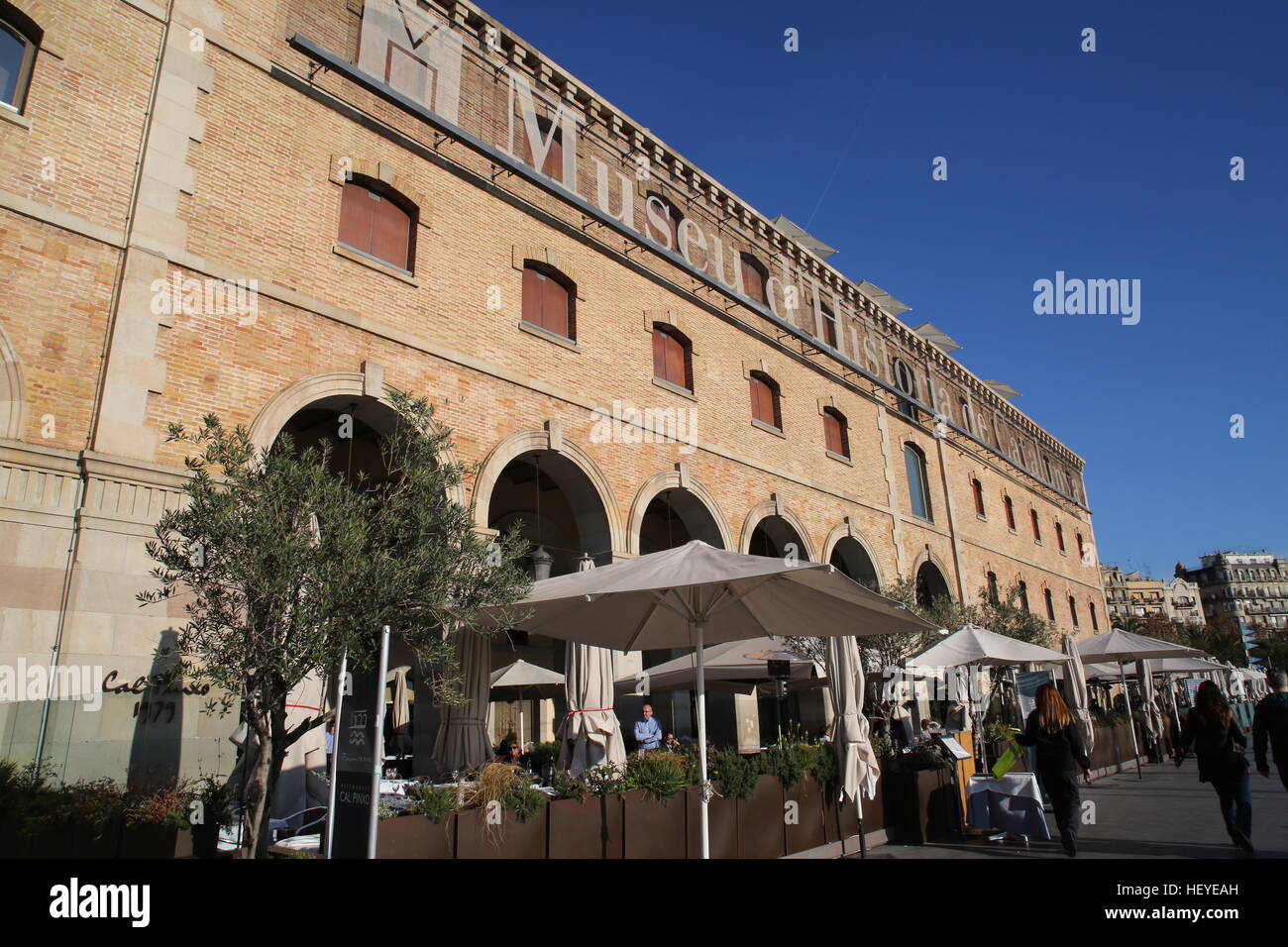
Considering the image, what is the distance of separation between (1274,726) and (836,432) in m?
15.1

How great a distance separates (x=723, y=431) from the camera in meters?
17.5

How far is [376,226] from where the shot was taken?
12461 millimetres

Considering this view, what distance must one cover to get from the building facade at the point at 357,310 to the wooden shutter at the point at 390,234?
0.17 feet

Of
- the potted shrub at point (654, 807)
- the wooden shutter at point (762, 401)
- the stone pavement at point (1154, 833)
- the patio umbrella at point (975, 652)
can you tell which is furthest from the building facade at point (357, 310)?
the stone pavement at point (1154, 833)

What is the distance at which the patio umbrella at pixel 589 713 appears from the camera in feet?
32.2

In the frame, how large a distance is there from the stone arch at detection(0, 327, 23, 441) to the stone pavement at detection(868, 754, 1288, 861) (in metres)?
10.3

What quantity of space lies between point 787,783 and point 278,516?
6027 mm

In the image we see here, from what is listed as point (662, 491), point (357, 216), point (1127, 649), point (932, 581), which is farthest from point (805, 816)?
point (932, 581)

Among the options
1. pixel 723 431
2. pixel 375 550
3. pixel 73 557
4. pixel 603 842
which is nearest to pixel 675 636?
pixel 603 842

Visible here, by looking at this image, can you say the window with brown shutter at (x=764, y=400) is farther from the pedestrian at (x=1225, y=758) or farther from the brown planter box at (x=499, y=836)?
the brown planter box at (x=499, y=836)

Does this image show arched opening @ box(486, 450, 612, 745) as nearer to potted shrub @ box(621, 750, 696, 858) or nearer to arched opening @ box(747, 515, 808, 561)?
arched opening @ box(747, 515, 808, 561)
